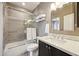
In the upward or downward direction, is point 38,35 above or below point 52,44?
above

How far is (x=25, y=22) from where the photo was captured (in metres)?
1.48

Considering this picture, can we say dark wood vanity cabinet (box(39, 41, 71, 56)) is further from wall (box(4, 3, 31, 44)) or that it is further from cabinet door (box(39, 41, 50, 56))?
wall (box(4, 3, 31, 44))

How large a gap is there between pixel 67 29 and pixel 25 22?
61 centimetres

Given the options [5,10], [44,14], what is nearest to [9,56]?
[5,10]

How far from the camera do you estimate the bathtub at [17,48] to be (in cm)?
143

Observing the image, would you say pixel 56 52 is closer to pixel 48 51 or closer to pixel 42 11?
pixel 48 51

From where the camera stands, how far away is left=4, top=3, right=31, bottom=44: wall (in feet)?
4.79

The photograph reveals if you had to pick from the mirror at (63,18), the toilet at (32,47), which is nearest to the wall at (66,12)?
the mirror at (63,18)

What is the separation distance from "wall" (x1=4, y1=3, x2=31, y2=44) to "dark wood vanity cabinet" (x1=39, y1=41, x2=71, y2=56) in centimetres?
38

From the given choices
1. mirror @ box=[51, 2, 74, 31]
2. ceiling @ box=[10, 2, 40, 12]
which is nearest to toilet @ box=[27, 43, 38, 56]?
mirror @ box=[51, 2, 74, 31]

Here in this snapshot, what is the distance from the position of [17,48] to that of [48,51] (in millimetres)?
455

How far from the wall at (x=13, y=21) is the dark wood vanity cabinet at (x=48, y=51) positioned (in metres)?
0.38

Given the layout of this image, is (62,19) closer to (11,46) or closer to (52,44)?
(52,44)

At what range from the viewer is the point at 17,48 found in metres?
1.48
